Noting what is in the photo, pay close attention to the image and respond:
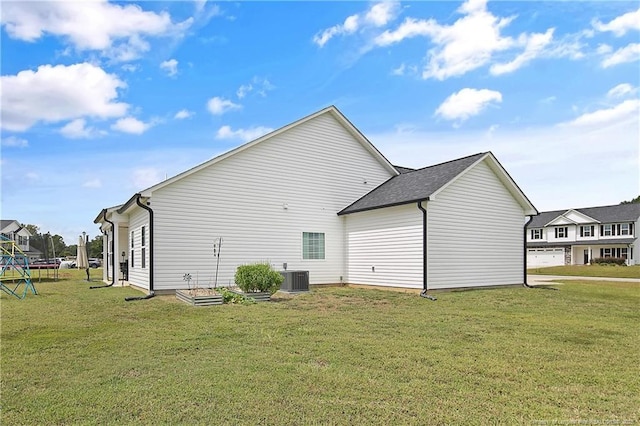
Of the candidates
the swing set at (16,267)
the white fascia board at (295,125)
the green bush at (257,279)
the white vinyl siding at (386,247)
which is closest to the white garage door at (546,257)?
the white fascia board at (295,125)

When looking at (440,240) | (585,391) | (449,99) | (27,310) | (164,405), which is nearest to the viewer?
(164,405)

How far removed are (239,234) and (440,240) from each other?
7108 millimetres

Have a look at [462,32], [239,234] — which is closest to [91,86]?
[239,234]

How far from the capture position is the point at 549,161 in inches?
722

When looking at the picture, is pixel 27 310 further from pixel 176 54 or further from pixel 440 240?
pixel 440 240

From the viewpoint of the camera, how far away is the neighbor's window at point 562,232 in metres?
49.3

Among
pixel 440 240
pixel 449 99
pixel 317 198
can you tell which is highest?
pixel 449 99

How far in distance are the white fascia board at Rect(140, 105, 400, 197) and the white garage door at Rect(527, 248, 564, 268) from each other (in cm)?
3643

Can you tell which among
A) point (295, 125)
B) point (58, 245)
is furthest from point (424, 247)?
point (58, 245)

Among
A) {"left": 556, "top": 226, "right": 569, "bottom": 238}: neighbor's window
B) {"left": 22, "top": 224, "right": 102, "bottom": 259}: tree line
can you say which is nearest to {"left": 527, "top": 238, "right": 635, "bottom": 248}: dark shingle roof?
{"left": 556, "top": 226, "right": 569, "bottom": 238}: neighbor's window

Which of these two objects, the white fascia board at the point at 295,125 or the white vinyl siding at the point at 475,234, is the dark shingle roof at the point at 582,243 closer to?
the white vinyl siding at the point at 475,234

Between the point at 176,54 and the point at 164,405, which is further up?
the point at 176,54

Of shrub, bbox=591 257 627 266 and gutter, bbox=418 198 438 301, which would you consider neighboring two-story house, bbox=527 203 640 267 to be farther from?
gutter, bbox=418 198 438 301

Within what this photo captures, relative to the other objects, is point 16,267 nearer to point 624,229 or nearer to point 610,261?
point 610,261
